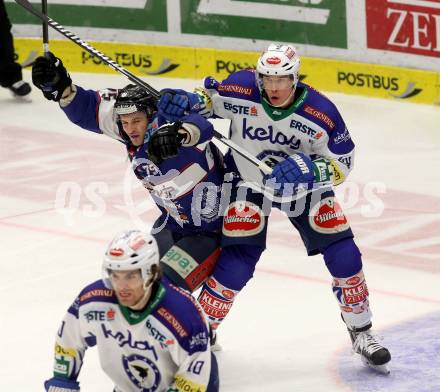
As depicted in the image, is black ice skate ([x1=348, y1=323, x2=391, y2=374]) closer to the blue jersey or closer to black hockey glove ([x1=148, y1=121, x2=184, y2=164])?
the blue jersey

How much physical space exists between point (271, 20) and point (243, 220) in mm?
5466

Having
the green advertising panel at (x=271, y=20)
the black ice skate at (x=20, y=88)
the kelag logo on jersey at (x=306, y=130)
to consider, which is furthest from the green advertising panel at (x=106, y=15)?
the kelag logo on jersey at (x=306, y=130)

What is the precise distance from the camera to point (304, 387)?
648 cm

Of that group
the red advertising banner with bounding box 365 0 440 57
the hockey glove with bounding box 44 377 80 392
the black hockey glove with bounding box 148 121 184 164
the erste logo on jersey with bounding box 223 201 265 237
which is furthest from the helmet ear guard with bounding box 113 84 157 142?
the red advertising banner with bounding box 365 0 440 57

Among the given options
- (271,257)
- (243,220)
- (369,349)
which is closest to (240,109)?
(243,220)

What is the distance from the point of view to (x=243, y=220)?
6.44 metres

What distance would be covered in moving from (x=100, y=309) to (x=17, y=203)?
451cm

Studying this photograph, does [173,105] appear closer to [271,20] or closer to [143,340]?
[143,340]

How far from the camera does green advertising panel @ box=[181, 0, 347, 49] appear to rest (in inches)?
448

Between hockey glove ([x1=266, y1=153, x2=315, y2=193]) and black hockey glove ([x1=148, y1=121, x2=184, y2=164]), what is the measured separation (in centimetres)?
49

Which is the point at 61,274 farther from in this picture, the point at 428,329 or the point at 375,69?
the point at 375,69

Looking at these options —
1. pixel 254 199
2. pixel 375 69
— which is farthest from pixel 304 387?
pixel 375 69

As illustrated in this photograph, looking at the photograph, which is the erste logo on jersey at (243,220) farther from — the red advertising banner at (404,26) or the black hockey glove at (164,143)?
the red advertising banner at (404,26)

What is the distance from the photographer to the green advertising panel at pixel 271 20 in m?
11.4
